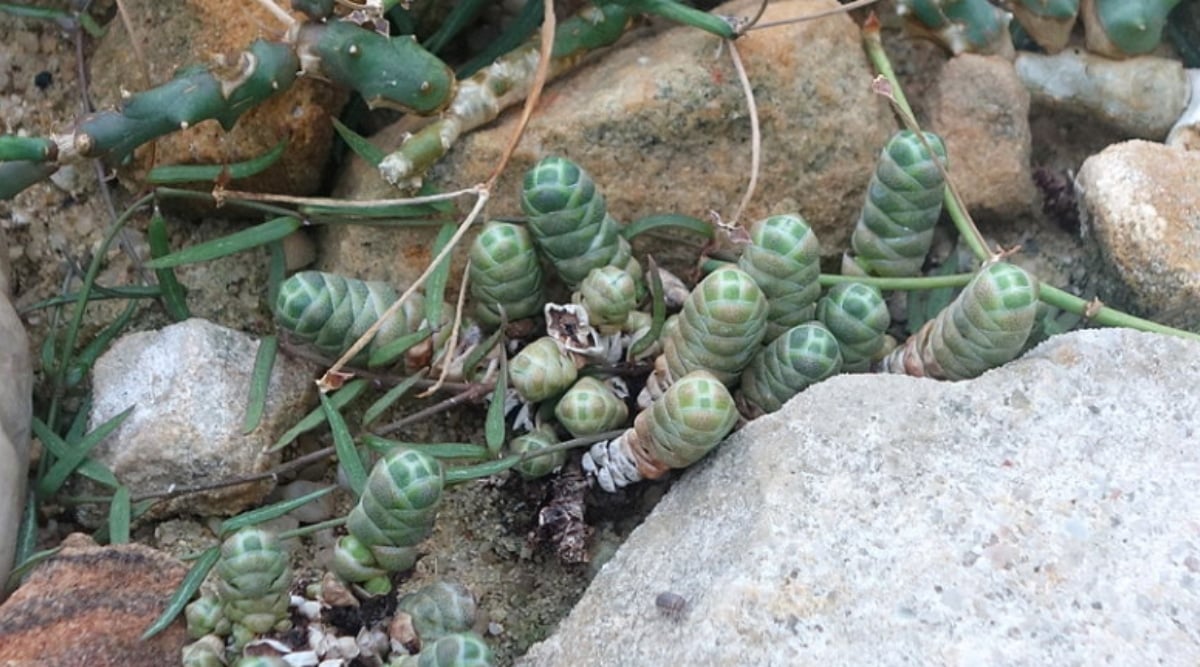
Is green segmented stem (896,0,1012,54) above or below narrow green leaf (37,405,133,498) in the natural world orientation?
above

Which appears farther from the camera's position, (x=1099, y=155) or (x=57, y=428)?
(x=1099, y=155)

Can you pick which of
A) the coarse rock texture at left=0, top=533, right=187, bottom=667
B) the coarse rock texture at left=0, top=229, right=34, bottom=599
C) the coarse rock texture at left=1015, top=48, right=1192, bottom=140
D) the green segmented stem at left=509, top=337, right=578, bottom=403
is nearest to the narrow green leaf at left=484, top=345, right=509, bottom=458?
the green segmented stem at left=509, top=337, right=578, bottom=403

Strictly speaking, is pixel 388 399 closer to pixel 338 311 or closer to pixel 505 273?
pixel 338 311

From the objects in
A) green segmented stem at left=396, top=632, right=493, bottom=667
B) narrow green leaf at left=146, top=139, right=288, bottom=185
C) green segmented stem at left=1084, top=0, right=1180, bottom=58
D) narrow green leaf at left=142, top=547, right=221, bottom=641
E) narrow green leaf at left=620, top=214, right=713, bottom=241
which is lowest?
narrow green leaf at left=142, top=547, right=221, bottom=641

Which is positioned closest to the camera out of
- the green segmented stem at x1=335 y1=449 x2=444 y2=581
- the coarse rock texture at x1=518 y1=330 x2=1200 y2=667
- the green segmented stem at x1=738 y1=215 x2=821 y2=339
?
the coarse rock texture at x1=518 y1=330 x2=1200 y2=667

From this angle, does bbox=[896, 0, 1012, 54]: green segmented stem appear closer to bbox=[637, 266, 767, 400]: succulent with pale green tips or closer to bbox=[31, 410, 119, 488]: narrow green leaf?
bbox=[637, 266, 767, 400]: succulent with pale green tips

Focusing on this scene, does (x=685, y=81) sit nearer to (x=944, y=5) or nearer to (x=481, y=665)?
(x=944, y=5)

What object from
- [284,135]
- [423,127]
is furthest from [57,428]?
[423,127]

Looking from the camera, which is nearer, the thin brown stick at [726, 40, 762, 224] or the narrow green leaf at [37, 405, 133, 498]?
the narrow green leaf at [37, 405, 133, 498]

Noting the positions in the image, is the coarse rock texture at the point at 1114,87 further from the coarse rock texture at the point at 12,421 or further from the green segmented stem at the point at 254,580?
the coarse rock texture at the point at 12,421
